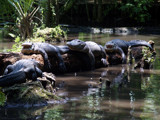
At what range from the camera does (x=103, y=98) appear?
528 centimetres

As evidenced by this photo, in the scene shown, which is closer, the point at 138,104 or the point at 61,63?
the point at 138,104

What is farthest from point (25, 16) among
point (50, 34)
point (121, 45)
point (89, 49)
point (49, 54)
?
point (49, 54)

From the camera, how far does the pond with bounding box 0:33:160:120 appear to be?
4.34 metres

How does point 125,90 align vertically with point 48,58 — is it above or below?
below

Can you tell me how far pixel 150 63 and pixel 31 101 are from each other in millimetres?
4631

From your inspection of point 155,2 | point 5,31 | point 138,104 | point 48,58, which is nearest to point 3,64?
point 48,58

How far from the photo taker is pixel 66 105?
487 cm

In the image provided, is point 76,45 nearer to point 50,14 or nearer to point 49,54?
point 49,54

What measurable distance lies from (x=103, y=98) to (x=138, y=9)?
735 inches

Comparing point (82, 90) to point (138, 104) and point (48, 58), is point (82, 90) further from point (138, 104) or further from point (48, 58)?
point (48, 58)

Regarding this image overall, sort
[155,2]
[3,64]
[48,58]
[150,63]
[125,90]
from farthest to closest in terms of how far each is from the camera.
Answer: [155,2] → [150,63] → [48,58] → [3,64] → [125,90]

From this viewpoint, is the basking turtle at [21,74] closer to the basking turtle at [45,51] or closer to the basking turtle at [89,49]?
the basking turtle at [45,51]

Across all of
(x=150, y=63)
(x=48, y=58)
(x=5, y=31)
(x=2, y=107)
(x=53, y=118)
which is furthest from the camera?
(x=5, y=31)

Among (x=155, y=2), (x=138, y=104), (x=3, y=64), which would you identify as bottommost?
(x=138, y=104)
